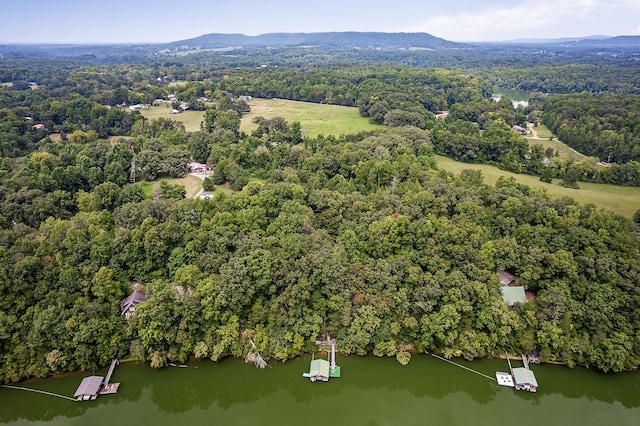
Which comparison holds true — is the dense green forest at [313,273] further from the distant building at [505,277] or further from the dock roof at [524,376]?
the dock roof at [524,376]

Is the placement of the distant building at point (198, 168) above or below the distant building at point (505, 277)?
above

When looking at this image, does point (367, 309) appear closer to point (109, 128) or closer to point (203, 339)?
point (203, 339)

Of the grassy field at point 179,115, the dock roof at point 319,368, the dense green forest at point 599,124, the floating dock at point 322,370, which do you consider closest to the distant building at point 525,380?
the floating dock at point 322,370

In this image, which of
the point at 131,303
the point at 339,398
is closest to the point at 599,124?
the point at 339,398

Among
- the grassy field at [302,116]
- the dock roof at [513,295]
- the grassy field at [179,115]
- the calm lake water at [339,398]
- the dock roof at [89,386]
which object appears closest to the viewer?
the calm lake water at [339,398]

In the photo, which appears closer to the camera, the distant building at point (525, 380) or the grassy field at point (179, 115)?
the distant building at point (525, 380)

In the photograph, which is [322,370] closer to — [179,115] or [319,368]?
[319,368]
